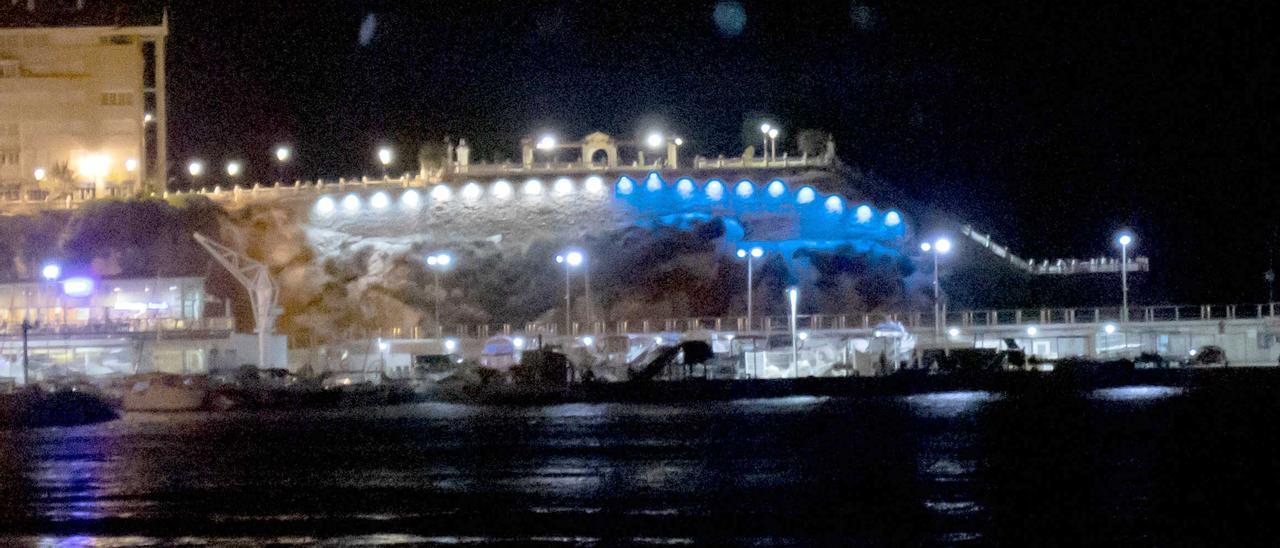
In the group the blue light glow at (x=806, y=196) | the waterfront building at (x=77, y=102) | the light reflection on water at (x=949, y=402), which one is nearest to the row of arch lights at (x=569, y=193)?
the blue light glow at (x=806, y=196)

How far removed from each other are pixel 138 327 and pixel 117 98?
26.8m

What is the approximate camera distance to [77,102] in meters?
84.6

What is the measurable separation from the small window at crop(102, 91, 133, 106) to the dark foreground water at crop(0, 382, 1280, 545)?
159 ft

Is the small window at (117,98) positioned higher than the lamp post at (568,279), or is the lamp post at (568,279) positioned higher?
the small window at (117,98)

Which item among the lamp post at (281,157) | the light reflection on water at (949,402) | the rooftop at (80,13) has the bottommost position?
the light reflection on water at (949,402)

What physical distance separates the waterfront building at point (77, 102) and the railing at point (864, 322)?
27411 millimetres

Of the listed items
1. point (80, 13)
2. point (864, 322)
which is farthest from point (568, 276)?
point (80, 13)

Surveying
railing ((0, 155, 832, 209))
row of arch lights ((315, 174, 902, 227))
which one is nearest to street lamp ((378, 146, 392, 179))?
railing ((0, 155, 832, 209))

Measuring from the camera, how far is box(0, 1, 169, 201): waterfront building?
277 ft

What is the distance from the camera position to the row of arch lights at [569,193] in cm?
8038

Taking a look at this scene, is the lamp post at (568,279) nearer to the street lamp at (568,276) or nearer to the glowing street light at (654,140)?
the street lamp at (568,276)

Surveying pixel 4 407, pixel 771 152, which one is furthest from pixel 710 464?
pixel 771 152

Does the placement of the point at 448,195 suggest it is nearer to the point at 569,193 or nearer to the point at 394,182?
the point at 394,182

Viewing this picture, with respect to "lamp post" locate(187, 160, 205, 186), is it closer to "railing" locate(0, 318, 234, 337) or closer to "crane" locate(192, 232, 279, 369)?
"crane" locate(192, 232, 279, 369)
